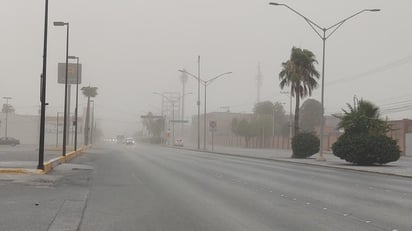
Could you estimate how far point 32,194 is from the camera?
16875mm

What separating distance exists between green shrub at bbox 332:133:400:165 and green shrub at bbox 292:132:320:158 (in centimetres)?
1151

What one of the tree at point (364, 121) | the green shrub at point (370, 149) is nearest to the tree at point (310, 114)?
the tree at point (364, 121)

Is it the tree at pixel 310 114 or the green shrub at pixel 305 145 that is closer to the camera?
the green shrub at pixel 305 145

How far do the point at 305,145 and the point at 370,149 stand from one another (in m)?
13.1

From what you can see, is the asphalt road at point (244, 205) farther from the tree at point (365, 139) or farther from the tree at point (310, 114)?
the tree at point (310, 114)

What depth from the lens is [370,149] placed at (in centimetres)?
3750

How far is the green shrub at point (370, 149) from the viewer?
37406 mm

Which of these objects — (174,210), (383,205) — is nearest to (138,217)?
(174,210)

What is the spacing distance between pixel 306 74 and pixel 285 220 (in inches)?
1612

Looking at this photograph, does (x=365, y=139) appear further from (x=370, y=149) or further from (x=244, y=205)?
(x=244, y=205)

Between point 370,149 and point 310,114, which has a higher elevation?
point 310,114

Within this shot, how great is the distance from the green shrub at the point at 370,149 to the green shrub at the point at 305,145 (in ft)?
37.7

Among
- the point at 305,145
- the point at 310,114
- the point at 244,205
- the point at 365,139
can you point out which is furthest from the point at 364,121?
the point at 310,114

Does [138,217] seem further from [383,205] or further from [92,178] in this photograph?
[92,178]
